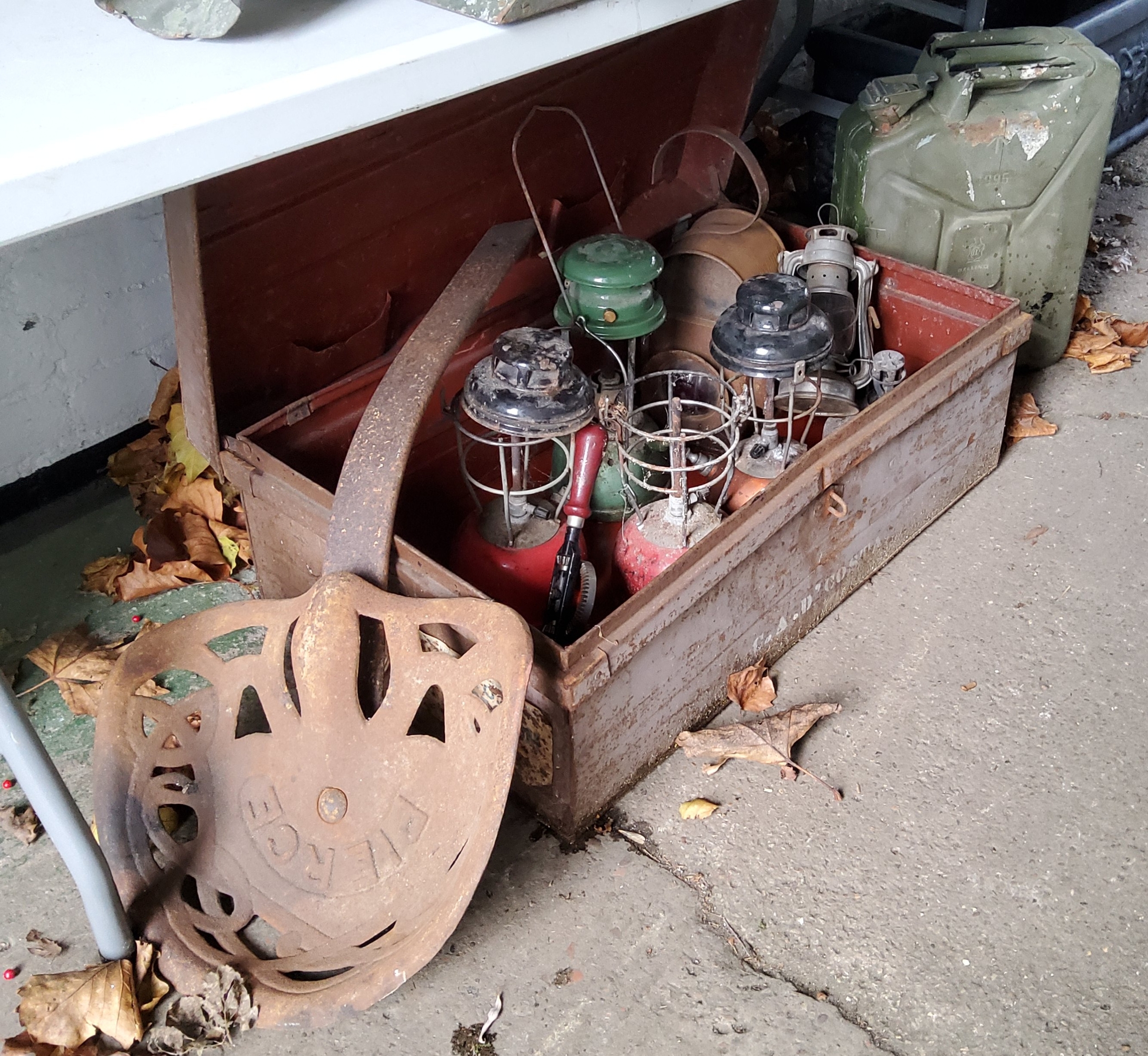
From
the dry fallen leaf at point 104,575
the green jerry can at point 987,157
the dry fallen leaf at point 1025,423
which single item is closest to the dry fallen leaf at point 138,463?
the dry fallen leaf at point 104,575

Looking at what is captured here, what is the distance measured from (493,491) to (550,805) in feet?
1.79

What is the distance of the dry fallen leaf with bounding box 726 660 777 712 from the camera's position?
2182 mm

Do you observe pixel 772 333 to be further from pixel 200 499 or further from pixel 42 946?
pixel 42 946

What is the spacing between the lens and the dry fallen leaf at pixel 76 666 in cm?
222

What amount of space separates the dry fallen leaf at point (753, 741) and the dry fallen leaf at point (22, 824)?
3.71 feet

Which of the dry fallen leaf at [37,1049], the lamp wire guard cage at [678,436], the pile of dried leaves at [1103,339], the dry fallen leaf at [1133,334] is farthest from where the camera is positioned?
the dry fallen leaf at [1133,334]

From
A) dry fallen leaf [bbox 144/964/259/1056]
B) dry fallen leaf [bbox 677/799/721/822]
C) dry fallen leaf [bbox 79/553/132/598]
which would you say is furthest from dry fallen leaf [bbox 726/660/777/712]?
dry fallen leaf [bbox 79/553/132/598]

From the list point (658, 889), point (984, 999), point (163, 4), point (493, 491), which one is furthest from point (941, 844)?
point (163, 4)

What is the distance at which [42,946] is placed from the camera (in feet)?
5.92

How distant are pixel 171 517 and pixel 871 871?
165cm

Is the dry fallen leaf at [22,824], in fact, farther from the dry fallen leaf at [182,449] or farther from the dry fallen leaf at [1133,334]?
the dry fallen leaf at [1133,334]

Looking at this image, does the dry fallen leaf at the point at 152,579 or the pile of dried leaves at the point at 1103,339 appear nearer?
the dry fallen leaf at the point at 152,579

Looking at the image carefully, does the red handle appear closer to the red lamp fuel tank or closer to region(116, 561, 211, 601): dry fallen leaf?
the red lamp fuel tank

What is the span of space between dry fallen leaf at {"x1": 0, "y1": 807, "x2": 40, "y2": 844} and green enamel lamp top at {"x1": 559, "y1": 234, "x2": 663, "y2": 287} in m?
1.40
